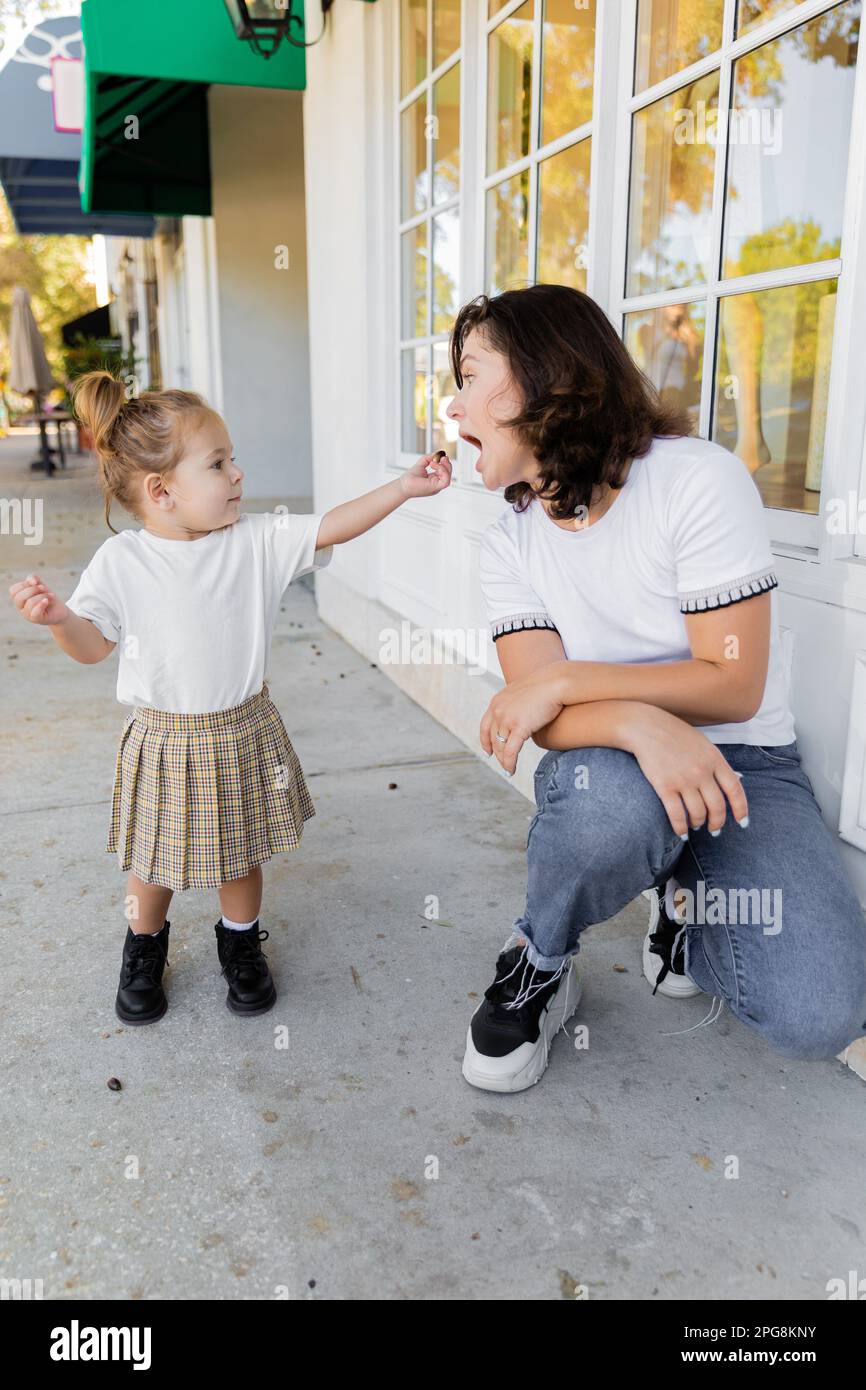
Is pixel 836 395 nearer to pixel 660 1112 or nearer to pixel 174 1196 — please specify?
pixel 660 1112

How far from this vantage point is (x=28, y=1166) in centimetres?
157

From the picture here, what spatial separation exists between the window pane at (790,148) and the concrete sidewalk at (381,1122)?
1.52 m

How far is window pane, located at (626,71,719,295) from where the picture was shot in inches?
96.0

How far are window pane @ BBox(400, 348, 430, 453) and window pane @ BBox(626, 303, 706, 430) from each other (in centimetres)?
144

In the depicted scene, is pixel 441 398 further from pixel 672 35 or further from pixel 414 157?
pixel 672 35

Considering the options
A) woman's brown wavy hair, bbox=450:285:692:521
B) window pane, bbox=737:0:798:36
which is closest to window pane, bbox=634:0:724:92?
window pane, bbox=737:0:798:36

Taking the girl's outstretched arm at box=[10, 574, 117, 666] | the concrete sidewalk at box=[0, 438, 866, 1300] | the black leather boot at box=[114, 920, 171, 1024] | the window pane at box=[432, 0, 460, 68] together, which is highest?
the window pane at box=[432, 0, 460, 68]

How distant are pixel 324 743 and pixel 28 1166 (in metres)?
1.98

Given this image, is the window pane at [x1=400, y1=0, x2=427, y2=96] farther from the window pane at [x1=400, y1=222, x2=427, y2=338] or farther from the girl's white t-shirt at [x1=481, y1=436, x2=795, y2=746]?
the girl's white t-shirt at [x1=481, y1=436, x2=795, y2=746]

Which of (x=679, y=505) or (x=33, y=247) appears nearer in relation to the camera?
(x=679, y=505)

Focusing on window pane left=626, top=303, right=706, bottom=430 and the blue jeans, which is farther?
window pane left=626, top=303, right=706, bottom=430

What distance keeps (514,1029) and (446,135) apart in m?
3.21
